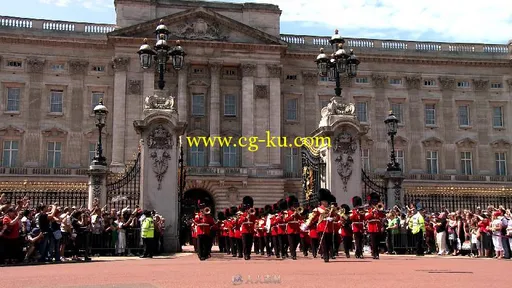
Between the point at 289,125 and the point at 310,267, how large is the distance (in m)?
39.8

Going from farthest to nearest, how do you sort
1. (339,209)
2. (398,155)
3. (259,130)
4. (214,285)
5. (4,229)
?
(398,155) < (259,130) < (339,209) < (4,229) < (214,285)

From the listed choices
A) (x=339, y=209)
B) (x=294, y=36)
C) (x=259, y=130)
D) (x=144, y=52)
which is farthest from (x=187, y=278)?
(x=294, y=36)

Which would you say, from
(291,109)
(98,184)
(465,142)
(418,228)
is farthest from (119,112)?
(418,228)

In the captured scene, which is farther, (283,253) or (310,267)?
(283,253)

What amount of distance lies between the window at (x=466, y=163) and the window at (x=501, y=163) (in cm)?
252

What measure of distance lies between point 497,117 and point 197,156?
2786cm

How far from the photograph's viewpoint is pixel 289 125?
5422cm

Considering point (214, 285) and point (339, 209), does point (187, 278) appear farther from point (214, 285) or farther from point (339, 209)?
point (339, 209)

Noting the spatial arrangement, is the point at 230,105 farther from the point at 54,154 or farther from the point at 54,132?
the point at 54,154

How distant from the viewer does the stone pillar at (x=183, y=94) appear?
51156 mm

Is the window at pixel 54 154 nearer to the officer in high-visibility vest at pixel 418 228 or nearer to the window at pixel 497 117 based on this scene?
the officer in high-visibility vest at pixel 418 228

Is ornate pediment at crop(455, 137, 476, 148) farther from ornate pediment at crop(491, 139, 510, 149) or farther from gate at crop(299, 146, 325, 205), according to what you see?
gate at crop(299, 146, 325, 205)

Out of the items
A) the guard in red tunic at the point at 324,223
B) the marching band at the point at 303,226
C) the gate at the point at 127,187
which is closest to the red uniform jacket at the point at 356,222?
the marching band at the point at 303,226

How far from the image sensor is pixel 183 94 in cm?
5153
